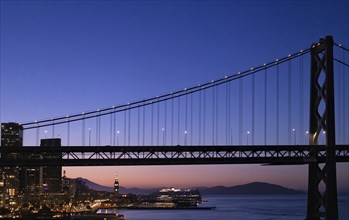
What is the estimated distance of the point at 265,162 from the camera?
44.3 m

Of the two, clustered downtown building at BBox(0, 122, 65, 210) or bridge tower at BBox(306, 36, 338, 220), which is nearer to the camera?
bridge tower at BBox(306, 36, 338, 220)

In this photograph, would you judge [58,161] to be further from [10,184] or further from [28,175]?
[28,175]

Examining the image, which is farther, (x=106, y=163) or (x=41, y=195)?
(x=41, y=195)

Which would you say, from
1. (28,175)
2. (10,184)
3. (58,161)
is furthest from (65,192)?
(58,161)

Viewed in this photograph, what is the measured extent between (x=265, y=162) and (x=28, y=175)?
15748 cm

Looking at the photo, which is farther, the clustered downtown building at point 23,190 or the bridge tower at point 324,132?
the clustered downtown building at point 23,190

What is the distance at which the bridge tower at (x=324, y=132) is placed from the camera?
133ft

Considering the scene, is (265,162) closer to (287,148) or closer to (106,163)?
(287,148)

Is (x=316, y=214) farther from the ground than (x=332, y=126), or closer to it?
closer to it

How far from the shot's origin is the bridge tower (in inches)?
1602

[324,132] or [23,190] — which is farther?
[23,190]

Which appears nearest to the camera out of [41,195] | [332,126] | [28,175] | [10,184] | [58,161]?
[332,126]

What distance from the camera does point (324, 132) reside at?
42.2 meters

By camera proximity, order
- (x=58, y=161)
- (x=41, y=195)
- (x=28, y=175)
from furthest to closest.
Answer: (x=28, y=175)
(x=41, y=195)
(x=58, y=161)
